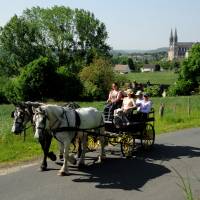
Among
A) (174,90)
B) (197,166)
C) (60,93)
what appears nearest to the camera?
(197,166)

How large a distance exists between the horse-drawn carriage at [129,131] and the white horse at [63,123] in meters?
1.18

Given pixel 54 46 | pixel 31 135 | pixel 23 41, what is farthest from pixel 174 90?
pixel 31 135

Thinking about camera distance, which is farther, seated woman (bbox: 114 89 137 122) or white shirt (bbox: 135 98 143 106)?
white shirt (bbox: 135 98 143 106)

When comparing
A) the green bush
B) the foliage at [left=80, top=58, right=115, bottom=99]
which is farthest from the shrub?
the foliage at [left=80, top=58, right=115, bottom=99]

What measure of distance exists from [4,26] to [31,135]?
55.1 metres

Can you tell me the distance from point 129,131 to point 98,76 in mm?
49456

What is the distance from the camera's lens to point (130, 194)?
9.12 m

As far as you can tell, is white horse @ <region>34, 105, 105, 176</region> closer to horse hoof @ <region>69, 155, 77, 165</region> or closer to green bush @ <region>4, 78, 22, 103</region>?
horse hoof @ <region>69, 155, 77, 165</region>

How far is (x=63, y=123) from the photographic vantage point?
1082 centimetres

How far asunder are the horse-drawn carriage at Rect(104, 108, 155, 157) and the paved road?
0.44 meters

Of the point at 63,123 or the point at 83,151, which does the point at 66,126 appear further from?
the point at 83,151

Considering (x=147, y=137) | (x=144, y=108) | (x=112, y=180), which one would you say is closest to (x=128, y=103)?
(x=144, y=108)

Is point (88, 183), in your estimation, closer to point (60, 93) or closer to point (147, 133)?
point (147, 133)

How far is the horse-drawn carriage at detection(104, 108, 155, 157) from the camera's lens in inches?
504
